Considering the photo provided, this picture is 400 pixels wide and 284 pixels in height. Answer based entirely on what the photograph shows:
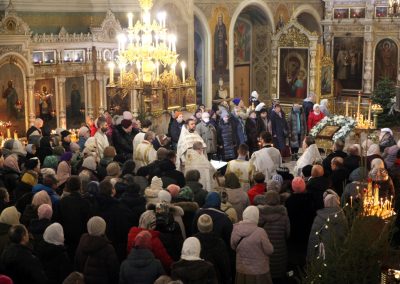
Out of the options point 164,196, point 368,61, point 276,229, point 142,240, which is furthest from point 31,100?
point 368,61

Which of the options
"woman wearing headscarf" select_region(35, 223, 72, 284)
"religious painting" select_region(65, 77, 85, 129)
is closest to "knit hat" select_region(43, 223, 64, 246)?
"woman wearing headscarf" select_region(35, 223, 72, 284)

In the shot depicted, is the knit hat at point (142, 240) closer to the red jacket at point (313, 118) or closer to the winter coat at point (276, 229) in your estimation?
the winter coat at point (276, 229)

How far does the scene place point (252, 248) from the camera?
6707 millimetres

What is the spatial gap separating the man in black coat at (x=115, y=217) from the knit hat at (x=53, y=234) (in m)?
0.88

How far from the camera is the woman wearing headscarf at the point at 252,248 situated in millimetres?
6684

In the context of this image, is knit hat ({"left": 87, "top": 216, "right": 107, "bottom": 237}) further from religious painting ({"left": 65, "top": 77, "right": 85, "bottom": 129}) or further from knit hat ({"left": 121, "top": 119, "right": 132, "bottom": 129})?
religious painting ({"left": 65, "top": 77, "right": 85, "bottom": 129})

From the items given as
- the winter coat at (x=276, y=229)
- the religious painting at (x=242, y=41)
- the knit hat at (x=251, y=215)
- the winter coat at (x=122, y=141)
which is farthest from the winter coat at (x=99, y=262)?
the religious painting at (x=242, y=41)

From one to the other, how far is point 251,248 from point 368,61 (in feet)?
63.8

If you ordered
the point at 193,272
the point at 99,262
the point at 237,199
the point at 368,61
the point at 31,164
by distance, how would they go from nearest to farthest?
the point at 193,272, the point at 99,262, the point at 237,199, the point at 31,164, the point at 368,61

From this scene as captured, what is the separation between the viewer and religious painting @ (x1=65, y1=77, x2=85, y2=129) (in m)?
15.8

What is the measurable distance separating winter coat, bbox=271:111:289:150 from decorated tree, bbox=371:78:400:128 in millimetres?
8065

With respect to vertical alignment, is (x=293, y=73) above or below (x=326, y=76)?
above

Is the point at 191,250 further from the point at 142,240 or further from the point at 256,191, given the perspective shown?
the point at 256,191

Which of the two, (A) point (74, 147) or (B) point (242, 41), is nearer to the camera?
(A) point (74, 147)
